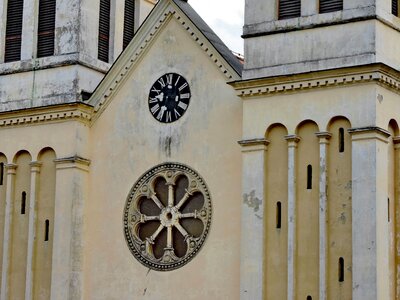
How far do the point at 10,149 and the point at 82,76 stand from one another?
2.76 metres

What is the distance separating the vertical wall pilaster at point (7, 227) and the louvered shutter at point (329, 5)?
31.4 ft

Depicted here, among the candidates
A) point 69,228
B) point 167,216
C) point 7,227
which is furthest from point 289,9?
point 7,227

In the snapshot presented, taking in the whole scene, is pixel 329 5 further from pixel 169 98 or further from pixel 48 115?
pixel 48 115

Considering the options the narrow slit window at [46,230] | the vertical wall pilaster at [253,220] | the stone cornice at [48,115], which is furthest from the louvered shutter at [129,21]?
the vertical wall pilaster at [253,220]

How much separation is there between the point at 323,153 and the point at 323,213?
4.54ft

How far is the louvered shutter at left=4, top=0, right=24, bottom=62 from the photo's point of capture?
1448 inches

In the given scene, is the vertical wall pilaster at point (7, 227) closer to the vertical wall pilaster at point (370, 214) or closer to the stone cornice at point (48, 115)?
the stone cornice at point (48, 115)

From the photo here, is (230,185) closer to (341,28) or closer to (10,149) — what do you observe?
(341,28)

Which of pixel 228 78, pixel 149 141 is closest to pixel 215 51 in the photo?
pixel 228 78

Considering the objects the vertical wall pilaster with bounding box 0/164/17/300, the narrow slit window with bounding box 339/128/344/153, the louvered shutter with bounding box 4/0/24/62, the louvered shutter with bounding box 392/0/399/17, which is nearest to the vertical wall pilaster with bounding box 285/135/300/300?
the narrow slit window with bounding box 339/128/344/153

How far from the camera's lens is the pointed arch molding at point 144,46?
3306 centimetres

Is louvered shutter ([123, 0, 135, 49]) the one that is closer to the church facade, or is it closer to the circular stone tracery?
the church facade

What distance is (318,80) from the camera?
30531 millimetres

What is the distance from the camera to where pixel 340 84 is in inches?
1192
